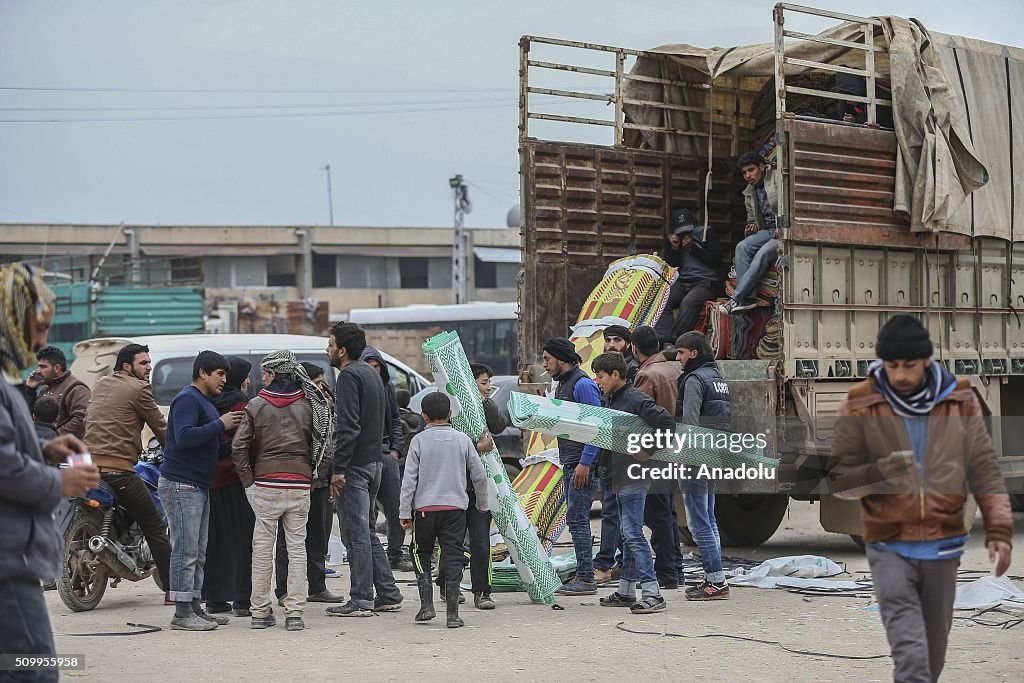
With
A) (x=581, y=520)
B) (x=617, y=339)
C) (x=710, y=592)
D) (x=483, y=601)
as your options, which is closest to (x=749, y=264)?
(x=617, y=339)

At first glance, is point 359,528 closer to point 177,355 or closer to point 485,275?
point 177,355

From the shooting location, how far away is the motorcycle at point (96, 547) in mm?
8695

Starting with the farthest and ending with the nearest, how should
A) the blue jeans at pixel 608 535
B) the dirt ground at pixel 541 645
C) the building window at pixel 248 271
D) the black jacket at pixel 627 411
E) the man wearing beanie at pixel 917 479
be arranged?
the building window at pixel 248 271
the blue jeans at pixel 608 535
the black jacket at pixel 627 411
the dirt ground at pixel 541 645
the man wearing beanie at pixel 917 479

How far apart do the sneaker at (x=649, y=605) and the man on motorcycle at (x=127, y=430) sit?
3.31 metres

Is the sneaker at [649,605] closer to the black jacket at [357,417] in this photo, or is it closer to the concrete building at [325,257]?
the black jacket at [357,417]

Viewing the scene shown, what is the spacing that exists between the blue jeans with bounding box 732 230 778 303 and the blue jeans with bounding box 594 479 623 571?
223 centimetres

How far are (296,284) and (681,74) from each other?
3571 cm

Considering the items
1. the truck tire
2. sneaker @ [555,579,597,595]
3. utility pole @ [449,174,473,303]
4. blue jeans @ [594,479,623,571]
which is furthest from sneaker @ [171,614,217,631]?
utility pole @ [449,174,473,303]

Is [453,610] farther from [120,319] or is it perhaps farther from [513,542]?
[120,319]

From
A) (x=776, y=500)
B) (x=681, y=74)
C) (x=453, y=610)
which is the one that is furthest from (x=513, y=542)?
(x=681, y=74)

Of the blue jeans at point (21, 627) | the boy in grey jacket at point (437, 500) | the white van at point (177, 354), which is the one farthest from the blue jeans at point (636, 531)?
the white van at point (177, 354)

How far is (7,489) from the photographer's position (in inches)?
156

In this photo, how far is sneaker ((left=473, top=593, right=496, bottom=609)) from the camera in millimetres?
8562

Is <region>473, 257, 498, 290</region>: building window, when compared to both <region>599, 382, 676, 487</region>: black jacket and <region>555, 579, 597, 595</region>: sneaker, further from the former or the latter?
<region>599, 382, 676, 487</region>: black jacket
